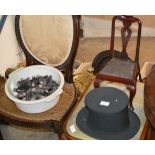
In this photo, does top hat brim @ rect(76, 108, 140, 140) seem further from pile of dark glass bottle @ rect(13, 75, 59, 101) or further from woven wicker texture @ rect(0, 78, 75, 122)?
pile of dark glass bottle @ rect(13, 75, 59, 101)

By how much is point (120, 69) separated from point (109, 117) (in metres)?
0.54

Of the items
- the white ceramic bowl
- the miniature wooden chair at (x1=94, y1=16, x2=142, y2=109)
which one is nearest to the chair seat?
the miniature wooden chair at (x1=94, y1=16, x2=142, y2=109)

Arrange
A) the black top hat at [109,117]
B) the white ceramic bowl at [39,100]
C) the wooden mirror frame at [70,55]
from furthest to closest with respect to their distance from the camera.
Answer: the wooden mirror frame at [70,55] → the white ceramic bowl at [39,100] → the black top hat at [109,117]

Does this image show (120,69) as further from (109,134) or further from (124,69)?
(109,134)

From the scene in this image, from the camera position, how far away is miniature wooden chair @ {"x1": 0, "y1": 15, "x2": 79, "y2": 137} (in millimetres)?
1982

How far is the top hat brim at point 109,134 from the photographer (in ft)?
5.82

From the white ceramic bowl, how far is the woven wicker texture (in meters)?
0.03

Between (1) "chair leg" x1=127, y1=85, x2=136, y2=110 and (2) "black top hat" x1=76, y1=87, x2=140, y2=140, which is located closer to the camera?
(2) "black top hat" x1=76, y1=87, x2=140, y2=140

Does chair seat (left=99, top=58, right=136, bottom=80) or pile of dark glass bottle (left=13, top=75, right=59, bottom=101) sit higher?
chair seat (left=99, top=58, right=136, bottom=80)

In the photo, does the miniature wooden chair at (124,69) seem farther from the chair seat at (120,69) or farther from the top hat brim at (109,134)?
the top hat brim at (109,134)

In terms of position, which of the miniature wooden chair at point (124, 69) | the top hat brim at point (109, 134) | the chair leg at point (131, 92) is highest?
the miniature wooden chair at point (124, 69)

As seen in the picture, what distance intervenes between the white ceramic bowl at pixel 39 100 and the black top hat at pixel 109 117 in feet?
0.83

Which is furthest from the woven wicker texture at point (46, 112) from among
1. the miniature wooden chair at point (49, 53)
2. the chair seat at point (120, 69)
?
the chair seat at point (120, 69)
